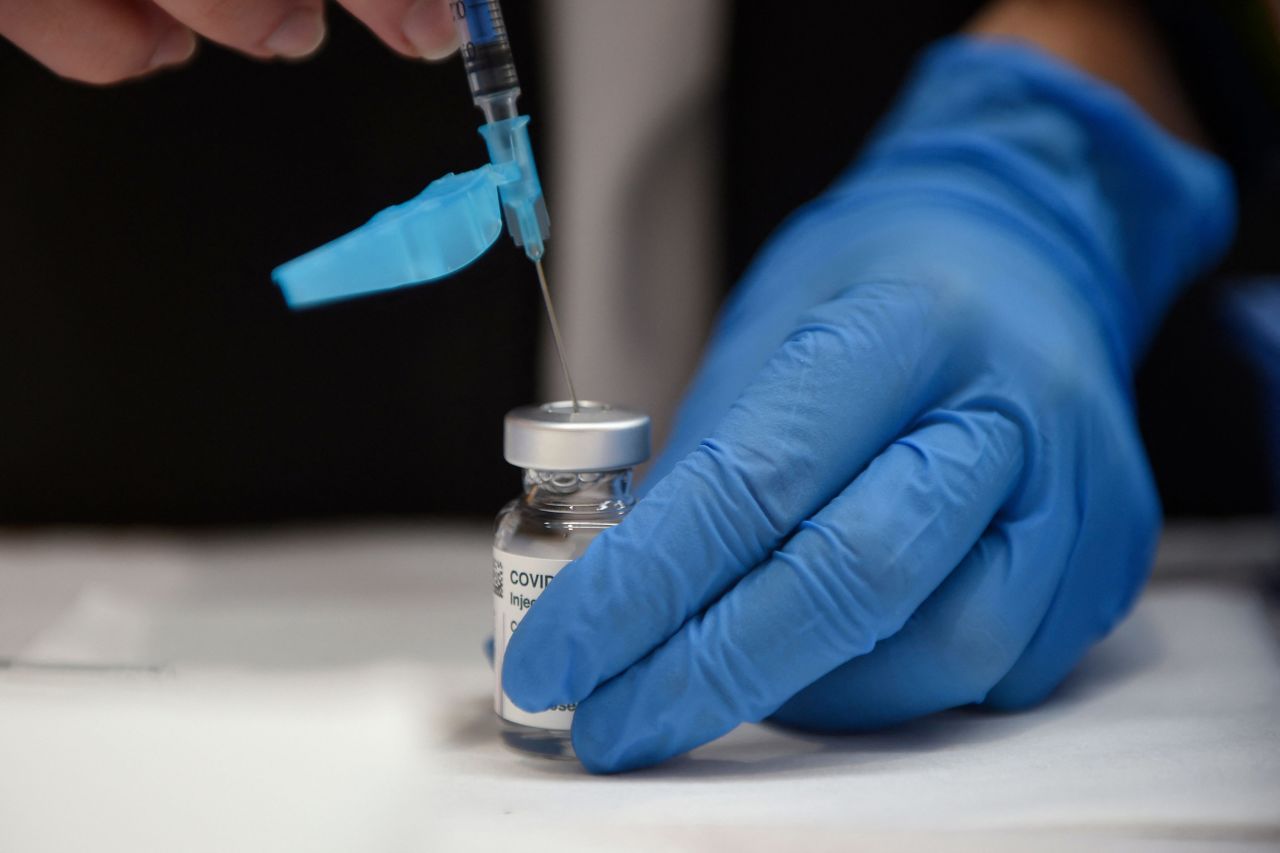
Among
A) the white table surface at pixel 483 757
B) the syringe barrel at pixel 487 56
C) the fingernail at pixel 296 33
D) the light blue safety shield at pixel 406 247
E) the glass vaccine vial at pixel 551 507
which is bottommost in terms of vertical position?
the white table surface at pixel 483 757

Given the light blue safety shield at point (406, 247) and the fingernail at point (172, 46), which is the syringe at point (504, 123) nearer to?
the light blue safety shield at point (406, 247)

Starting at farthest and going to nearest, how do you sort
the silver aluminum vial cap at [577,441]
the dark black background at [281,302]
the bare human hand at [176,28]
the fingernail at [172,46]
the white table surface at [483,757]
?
the dark black background at [281,302] < the fingernail at [172,46] < the bare human hand at [176,28] < the silver aluminum vial cap at [577,441] < the white table surface at [483,757]

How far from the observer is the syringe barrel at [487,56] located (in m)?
0.78

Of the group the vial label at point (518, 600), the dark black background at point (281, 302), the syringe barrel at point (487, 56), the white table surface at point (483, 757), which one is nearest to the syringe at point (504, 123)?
the syringe barrel at point (487, 56)

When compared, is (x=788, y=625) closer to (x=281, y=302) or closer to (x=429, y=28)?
(x=429, y=28)

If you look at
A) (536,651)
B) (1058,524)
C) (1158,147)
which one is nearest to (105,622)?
(536,651)

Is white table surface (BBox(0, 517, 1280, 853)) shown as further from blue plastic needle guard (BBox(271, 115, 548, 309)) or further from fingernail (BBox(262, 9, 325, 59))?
fingernail (BBox(262, 9, 325, 59))

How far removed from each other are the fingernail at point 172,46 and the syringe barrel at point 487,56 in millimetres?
321

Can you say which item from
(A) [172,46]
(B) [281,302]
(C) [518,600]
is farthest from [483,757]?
(B) [281,302]

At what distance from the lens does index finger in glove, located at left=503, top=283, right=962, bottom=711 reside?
0.67m

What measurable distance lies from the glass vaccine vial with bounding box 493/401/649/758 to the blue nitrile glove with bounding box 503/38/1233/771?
→ 0.03m

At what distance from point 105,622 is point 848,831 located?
737 millimetres

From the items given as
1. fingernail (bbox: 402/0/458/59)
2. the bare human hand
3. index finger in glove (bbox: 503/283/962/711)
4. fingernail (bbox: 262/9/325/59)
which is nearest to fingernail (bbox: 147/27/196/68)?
the bare human hand

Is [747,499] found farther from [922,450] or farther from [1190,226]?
[1190,226]
